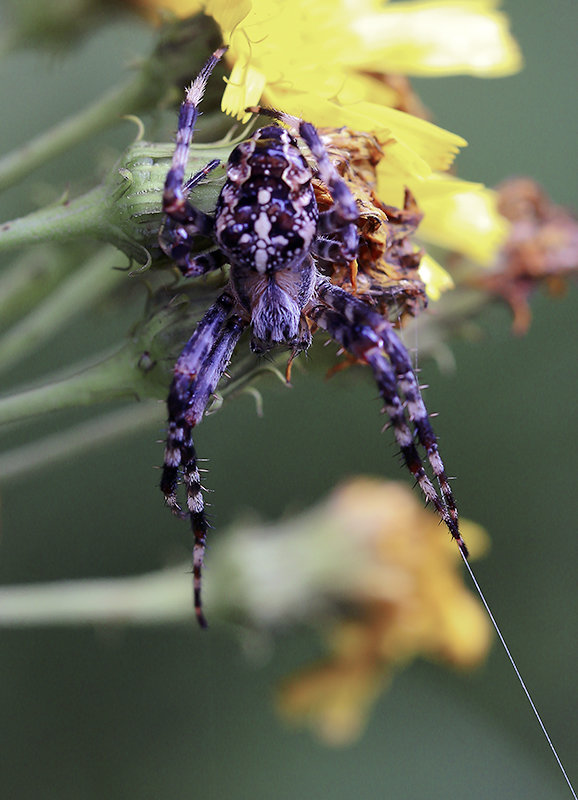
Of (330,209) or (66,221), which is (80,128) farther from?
(330,209)

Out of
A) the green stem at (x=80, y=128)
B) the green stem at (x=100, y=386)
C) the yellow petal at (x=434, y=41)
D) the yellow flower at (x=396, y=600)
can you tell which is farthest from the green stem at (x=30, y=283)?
the yellow flower at (x=396, y=600)

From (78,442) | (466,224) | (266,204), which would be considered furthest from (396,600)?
(266,204)

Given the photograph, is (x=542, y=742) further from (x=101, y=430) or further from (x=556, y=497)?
(x=101, y=430)

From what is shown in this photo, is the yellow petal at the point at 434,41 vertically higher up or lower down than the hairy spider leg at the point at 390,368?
higher up

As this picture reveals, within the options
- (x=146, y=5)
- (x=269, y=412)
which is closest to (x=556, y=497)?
(x=269, y=412)

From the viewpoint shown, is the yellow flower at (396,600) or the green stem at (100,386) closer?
the green stem at (100,386)

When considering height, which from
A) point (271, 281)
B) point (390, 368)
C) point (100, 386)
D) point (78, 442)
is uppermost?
point (271, 281)

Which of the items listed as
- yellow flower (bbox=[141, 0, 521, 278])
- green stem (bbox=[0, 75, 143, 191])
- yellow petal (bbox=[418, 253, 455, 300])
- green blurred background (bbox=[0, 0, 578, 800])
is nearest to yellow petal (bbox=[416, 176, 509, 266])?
yellow flower (bbox=[141, 0, 521, 278])

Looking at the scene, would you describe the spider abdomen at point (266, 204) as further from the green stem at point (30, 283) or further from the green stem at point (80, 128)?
the green stem at point (30, 283)
